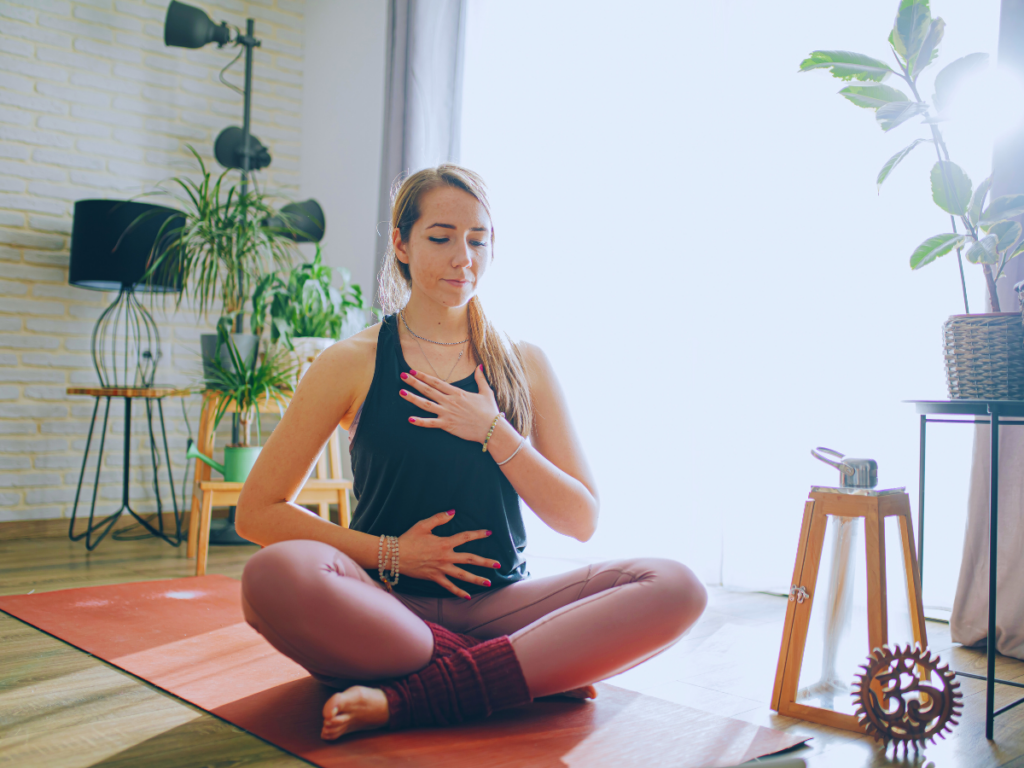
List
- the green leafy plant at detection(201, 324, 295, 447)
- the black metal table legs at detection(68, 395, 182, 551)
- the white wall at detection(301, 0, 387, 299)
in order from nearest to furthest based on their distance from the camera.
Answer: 1. the green leafy plant at detection(201, 324, 295, 447)
2. the black metal table legs at detection(68, 395, 182, 551)
3. the white wall at detection(301, 0, 387, 299)

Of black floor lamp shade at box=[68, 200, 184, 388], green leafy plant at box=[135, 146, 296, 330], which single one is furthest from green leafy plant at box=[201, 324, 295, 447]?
black floor lamp shade at box=[68, 200, 184, 388]

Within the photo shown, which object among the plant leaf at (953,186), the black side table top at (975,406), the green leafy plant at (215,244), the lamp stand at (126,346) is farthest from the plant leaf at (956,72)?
the lamp stand at (126,346)

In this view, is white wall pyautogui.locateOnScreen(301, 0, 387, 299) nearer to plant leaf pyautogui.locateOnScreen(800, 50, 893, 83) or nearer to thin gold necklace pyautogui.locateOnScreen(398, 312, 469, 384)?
thin gold necklace pyautogui.locateOnScreen(398, 312, 469, 384)

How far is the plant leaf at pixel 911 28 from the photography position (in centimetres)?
156

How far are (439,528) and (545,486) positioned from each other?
0.19 m

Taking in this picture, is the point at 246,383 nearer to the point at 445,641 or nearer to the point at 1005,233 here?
the point at 445,641

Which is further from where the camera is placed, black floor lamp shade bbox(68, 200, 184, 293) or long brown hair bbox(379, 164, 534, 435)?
black floor lamp shade bbox(68, 200, 184, 293)

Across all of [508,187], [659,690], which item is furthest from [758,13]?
[659,690]

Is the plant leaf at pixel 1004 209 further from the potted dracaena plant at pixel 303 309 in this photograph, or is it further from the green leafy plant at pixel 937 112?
the potted dracaena plant at pixel 303 309

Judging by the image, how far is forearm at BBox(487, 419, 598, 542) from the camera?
1.40 meters

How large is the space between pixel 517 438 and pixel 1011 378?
0.87 meters

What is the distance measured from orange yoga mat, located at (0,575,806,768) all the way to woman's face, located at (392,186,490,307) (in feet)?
2.34

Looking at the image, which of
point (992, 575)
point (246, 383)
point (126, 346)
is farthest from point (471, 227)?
point (126, 346)

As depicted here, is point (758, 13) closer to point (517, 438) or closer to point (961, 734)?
point (517, 438)
